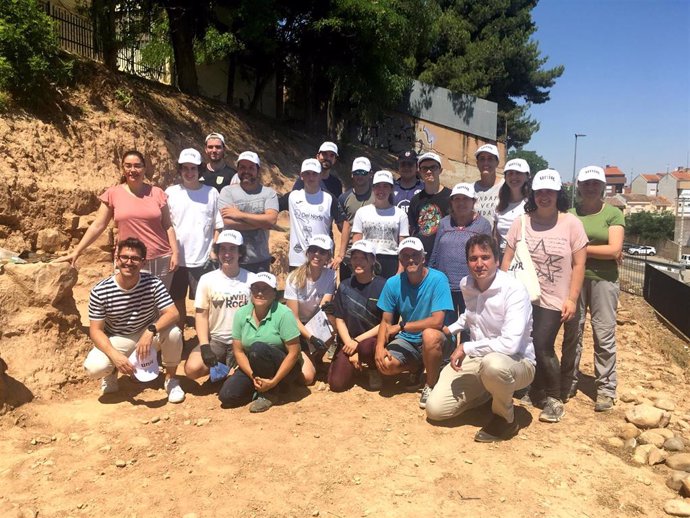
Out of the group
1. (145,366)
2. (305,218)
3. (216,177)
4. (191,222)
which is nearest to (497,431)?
(305,218)

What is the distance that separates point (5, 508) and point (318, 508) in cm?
175

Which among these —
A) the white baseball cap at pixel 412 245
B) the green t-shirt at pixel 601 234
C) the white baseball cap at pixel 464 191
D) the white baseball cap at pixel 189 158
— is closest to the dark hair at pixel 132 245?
the white baseball cap at pixel 189 158

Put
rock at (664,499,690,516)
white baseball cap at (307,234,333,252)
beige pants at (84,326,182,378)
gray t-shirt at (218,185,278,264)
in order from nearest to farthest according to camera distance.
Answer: rock at (664,499,690,516) → beige pants at (84,326,182,378) → white baseball cap at (307,234,333,252) → gray t-shirt at (218,185,278,264)

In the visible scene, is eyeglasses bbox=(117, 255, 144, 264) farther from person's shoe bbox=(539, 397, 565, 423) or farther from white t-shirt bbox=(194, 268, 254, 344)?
person's shoe bbox=(539, 397, 565, 423)

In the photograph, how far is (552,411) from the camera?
13.3 ft

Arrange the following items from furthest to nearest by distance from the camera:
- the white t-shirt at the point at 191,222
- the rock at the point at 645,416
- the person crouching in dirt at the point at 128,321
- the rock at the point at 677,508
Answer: the white t-shirt at the point at 191,222, the person crouching in dirt at the point at 128,321, the rock at the point at 645,416, the rock at the point at 677,508

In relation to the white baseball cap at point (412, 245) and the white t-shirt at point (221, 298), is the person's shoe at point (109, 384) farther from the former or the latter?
the white baseball cap at point (412, 245)

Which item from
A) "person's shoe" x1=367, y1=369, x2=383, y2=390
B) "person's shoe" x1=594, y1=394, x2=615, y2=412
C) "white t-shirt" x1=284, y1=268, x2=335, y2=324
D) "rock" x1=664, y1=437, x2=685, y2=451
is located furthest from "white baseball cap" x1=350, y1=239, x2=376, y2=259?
"rock" x1=664, y1=437, x2=685, y2=451

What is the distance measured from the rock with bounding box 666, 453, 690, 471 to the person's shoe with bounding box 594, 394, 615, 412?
759 millimetres

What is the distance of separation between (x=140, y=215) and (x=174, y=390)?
1.52 meters

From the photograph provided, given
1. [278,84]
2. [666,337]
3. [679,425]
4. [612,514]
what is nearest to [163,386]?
[612,514]

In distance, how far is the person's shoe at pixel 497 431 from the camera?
3.71m

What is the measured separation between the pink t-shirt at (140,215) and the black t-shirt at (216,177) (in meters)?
0.85

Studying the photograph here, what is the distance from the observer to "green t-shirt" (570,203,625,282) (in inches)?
163
